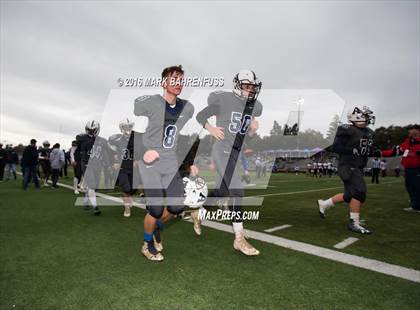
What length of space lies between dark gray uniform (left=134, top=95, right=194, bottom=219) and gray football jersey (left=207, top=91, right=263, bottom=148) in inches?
26.6

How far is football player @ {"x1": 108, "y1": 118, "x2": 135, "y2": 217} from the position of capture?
6.26 meters

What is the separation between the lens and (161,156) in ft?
12.0

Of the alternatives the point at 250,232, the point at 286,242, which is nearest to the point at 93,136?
the point at 250,232

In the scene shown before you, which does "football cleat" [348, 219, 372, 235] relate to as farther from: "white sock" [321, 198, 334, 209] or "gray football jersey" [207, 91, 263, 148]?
"gray football jersey" [207, 91, 263, 148]

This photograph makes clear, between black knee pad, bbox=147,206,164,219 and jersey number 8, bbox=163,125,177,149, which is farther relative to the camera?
jersey number 8, bbox=163,125,177,149

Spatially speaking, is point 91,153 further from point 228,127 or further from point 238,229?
point 238,229

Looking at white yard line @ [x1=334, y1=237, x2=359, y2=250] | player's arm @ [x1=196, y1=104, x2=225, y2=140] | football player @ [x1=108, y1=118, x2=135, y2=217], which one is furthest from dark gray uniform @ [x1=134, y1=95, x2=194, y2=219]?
football player @ [x1=108, y1=118, x2=135, y2=217]

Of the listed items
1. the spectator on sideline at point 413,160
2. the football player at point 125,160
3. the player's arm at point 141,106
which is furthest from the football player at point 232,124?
the spectator on sideline at point 413,160

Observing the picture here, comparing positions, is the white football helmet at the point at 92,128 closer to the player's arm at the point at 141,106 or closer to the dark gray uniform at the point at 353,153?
the player's arm at the point at 141,106

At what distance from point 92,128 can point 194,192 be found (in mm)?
3881

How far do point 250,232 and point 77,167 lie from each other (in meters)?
7.02

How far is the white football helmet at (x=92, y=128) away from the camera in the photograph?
6.92 m

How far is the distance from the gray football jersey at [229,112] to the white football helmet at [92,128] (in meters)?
3.86

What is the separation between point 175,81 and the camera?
3.70 metres
